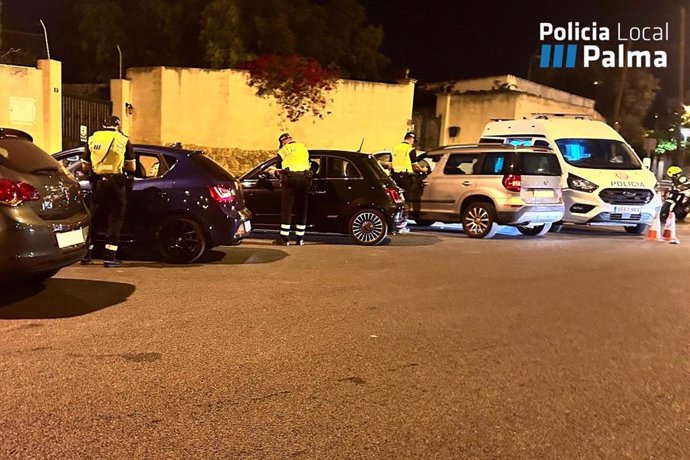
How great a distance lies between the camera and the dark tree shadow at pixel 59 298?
5602 millimetres

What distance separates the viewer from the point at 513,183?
11.3 meters

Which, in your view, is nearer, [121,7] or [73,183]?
[73,183]

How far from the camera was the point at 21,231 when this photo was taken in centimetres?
528

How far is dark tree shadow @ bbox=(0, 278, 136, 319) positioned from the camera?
5.60 meters

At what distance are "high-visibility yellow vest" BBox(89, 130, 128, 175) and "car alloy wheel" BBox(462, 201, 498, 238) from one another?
6.51m

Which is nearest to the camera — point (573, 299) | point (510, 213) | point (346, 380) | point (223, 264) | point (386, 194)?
point (346, 380)

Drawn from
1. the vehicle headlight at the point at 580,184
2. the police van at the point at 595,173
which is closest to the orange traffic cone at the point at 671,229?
the police van at the point at 595,173

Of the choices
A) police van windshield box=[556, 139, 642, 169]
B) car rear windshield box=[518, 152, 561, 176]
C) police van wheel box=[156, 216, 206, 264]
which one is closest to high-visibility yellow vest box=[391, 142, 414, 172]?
car rear windshield box=[518, 152, 561, 176]

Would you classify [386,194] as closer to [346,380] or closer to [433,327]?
[433,327]

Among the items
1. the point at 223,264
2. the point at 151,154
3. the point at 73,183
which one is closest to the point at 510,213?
the point at 223,264

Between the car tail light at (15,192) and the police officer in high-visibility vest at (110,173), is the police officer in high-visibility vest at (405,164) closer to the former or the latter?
the police officer in high-visibility vest at (110,173)

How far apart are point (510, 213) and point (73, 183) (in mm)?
7510

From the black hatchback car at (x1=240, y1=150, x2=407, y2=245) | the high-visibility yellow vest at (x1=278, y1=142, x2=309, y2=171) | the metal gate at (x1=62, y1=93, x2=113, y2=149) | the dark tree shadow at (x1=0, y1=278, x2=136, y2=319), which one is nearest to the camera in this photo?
the dark tree shadow at (x1=0, y1=278, x2=136, y2=319)

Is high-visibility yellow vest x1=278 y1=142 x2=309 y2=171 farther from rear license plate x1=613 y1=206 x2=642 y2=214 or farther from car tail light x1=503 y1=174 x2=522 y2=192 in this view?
rear license plate x1=613 y1=206 x2=642 y2=214
